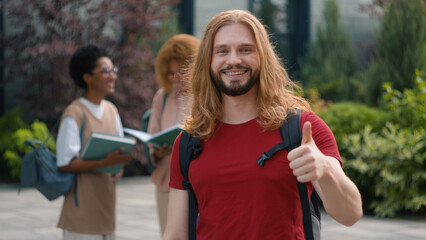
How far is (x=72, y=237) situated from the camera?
420 cm

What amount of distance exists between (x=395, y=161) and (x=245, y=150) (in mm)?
6037

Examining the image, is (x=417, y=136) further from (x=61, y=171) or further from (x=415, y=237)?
(x=61, y=171)

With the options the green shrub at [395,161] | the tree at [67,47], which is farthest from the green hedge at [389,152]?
the tree at [67,47]

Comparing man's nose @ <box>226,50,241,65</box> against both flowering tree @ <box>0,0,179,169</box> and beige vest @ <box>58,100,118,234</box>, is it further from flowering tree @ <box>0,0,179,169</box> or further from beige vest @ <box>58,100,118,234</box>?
flowering tree @ <box>0,0,179,169</box>

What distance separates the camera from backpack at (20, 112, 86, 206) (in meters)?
4.19

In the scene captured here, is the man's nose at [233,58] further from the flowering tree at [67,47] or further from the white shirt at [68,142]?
the flowering tree at [67,47]

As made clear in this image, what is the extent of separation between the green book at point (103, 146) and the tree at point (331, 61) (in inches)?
434

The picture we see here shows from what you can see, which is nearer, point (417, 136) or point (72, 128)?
point (72, 128)

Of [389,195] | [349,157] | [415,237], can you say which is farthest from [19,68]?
[415,237]

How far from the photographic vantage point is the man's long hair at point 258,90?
246 centimetres

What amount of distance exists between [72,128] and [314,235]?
2341mm

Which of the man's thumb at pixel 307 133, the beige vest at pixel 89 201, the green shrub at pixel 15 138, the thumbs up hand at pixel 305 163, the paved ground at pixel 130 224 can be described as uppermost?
the man's thumb at pixel 307 133

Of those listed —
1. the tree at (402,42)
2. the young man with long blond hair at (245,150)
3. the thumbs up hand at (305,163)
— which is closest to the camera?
the thumbs up hand at (305,163)

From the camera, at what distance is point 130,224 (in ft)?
24.9
